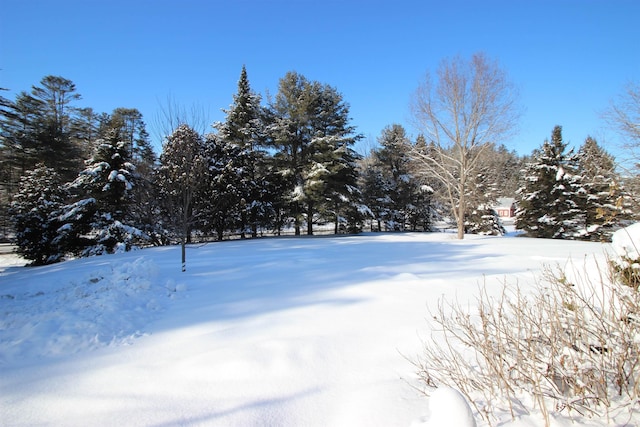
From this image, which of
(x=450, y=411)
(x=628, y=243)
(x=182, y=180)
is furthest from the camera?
(x=182, y=180)

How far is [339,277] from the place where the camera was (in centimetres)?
599

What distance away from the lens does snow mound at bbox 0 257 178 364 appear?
10.6 ft

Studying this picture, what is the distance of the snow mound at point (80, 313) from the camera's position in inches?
127

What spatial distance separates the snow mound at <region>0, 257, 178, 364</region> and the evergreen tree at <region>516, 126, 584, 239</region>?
75.0 feet

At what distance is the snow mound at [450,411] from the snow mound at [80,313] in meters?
3.45

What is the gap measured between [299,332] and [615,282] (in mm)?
2926

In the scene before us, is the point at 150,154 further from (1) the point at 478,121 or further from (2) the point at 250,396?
(2) the point at 250,396

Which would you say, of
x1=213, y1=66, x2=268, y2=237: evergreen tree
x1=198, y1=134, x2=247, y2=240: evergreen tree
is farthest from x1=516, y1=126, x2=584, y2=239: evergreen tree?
x1=198, y1=134, x2=247, y2=240: evergreen tree

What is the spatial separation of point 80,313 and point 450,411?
4.74m

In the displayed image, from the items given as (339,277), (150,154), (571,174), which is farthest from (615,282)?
(150,154)

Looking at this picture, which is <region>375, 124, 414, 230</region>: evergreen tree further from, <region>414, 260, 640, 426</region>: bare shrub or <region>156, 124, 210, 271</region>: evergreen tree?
<region>414, 260, 640, 426</region>: bare shrub

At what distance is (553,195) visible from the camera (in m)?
19.1

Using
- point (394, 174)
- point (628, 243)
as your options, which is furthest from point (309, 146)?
point (628, 243)

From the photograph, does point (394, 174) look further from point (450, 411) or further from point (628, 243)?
point (450, 411)
